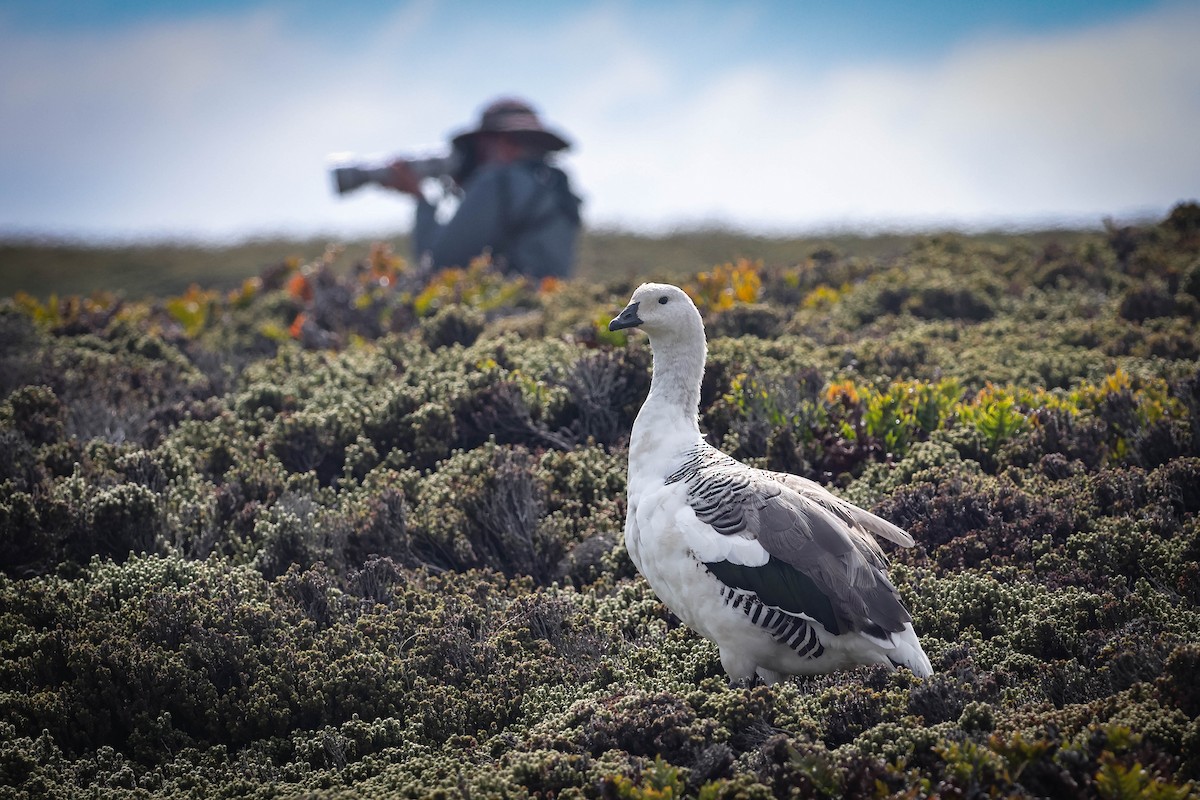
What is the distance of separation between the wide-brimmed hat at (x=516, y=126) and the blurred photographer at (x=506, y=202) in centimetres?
2

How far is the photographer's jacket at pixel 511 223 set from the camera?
19.4m

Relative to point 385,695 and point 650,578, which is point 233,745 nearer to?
point 385,695

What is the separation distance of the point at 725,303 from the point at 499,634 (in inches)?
286

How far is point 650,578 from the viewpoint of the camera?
6375 mm

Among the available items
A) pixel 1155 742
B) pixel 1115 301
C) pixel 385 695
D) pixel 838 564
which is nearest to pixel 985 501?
pixel 838 564

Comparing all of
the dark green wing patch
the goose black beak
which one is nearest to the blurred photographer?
the goose black beak

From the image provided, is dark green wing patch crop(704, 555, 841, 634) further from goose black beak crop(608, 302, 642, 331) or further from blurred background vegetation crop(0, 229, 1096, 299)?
blurred background vegetation crop(0, 229, 1096, 299)

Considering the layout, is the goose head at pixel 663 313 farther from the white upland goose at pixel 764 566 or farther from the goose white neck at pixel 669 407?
the white upland goose at pixel 764 566

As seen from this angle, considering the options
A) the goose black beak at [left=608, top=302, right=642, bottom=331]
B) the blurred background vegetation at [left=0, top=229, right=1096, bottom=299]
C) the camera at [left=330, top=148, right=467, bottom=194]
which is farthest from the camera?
the blurred background vegetation at [left=0, top=229, right=1096, bottom=299]

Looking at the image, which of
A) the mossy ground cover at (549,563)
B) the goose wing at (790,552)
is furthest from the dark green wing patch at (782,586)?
the mossy ground cover at (549,563)

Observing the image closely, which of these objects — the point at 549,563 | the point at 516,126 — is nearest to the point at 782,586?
the point at 549,563

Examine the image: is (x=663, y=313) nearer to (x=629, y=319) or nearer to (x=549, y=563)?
(x=629, y=319)

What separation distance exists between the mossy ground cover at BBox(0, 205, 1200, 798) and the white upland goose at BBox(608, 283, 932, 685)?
201 mm

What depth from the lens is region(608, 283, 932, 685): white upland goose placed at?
5.98 metres
